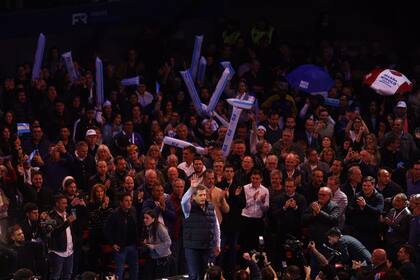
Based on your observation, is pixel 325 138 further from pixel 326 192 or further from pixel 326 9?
pixel 326 9

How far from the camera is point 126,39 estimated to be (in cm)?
2530

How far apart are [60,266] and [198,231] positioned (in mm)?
1888

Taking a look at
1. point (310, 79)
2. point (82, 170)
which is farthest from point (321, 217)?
point (310, 79)

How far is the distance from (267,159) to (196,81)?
3.73 metres

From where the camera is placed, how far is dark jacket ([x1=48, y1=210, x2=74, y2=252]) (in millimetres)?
18344

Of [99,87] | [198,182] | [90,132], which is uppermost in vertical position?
[99,87]

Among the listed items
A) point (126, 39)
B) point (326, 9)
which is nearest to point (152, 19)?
point (126, 39)

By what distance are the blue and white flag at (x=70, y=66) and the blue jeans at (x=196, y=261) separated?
507 cm

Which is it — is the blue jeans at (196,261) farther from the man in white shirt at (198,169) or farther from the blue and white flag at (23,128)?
the blue and white flag at (23,128)

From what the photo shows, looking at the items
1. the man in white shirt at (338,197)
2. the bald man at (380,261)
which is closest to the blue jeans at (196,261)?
the man in white shirt at (338,197)

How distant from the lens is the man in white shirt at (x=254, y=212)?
19.3 m

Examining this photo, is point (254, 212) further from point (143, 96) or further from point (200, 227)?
point (143, 96)

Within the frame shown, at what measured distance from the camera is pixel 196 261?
18.4m

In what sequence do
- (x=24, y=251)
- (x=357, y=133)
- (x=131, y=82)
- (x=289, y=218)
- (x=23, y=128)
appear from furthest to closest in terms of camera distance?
(x=131, y=82) → (x=357, y=133) → (x=23, y=128) → (x=289, y=218) → (x=24, y=251)
